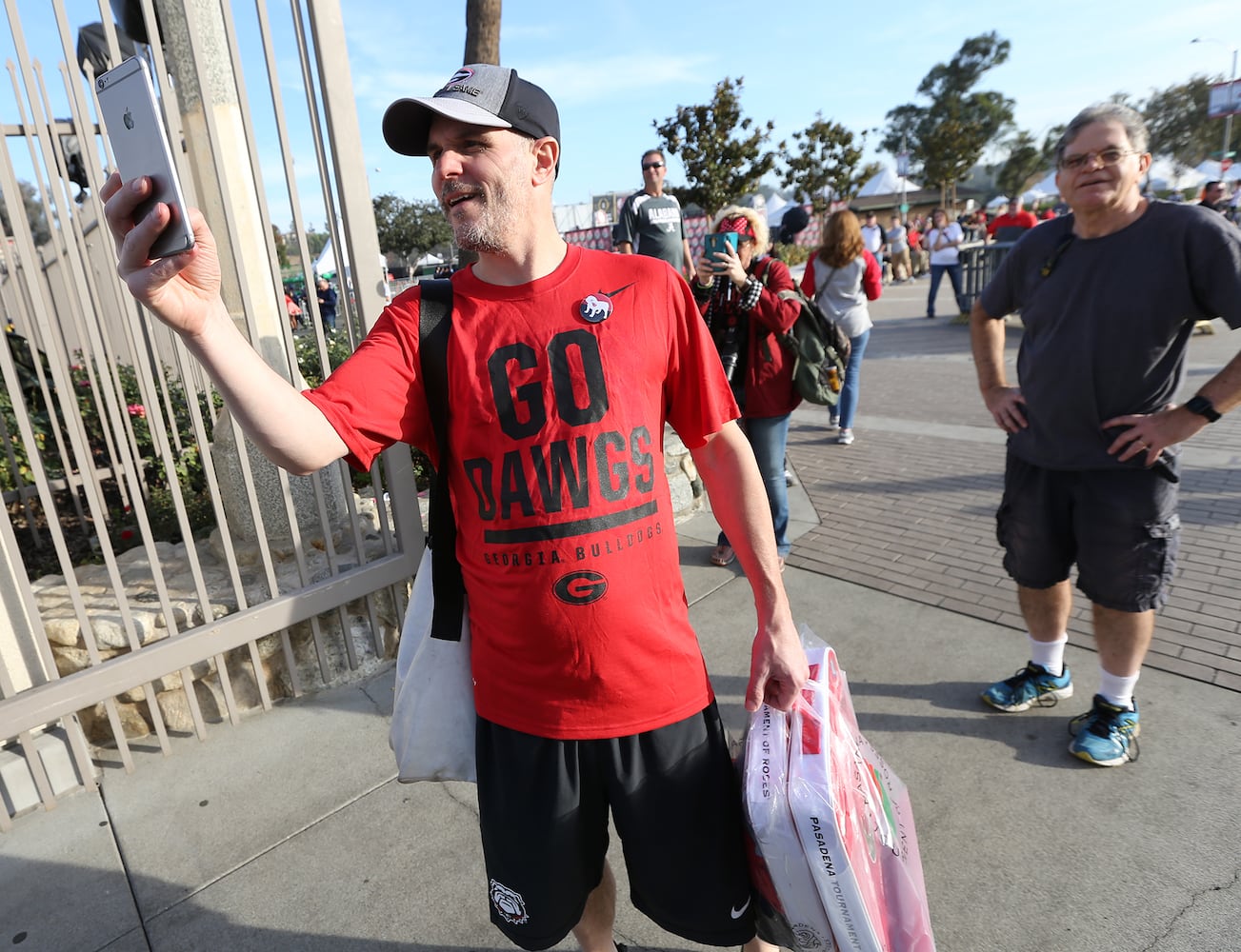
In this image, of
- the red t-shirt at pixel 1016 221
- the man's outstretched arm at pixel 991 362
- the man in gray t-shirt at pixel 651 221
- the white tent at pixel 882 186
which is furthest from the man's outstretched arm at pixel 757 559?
the white tent at pixel 882 186

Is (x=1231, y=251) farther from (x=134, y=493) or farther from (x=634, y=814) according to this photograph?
(x=134, y=493)

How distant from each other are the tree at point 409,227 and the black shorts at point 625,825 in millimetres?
37914

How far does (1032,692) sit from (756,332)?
202 centimetres

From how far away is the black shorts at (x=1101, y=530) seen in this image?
7.82 ft

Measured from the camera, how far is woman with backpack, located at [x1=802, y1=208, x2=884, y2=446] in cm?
568

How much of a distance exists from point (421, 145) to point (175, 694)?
2.56 m

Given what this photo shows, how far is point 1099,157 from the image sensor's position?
7.39ft

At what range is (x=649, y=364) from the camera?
5.00 feet

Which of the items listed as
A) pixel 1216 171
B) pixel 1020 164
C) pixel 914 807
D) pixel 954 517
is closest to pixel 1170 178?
pixel 1216 171

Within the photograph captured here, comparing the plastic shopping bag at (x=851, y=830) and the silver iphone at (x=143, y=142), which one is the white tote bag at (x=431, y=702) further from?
the silver iphone at (x=143, y=142)

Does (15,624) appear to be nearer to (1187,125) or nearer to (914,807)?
(914,807)

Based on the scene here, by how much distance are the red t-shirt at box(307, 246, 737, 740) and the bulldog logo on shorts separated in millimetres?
357

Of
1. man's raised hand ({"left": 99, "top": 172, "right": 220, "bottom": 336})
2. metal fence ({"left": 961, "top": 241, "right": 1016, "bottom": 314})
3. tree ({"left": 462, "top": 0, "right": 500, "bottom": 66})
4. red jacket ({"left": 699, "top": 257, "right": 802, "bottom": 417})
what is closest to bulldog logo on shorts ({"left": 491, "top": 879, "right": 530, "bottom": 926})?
man's raised hand ({"left": 99, "top": 172, "right": 220, "bottom": 336})

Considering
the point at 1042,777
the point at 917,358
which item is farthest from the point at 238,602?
the point at 917,358
